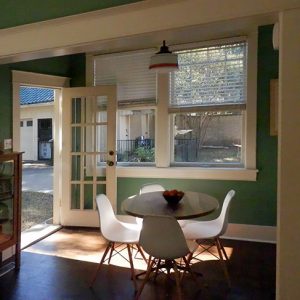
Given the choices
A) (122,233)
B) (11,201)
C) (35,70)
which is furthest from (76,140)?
(122,233)

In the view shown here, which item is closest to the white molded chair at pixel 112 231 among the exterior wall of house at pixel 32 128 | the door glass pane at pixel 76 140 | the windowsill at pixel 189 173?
the windowsill at pixel 189 173

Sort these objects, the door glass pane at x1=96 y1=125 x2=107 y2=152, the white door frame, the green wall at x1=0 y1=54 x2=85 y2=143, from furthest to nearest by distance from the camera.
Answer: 1. the door glass pane at x1=96 y1=125 x2=107 y2=152
2. the white door frame
3. the green wall at x1=0 y1=54 x2=85 y2=143

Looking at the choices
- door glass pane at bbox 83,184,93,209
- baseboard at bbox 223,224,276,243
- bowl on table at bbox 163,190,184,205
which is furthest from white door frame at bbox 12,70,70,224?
baseboard at bbox 223,224,276,243

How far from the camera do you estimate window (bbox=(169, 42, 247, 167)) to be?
3.95 meters

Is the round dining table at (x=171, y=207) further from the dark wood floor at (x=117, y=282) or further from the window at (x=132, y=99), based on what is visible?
the window at (x=132, y=99)

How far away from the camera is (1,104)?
3455 mm

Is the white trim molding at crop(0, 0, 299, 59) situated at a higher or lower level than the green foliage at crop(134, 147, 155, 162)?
higher

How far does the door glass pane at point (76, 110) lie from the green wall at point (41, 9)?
204cm

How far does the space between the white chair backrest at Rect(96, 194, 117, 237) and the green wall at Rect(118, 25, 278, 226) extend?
4.72 feet

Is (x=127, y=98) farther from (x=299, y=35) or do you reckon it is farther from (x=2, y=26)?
(x=299, y=35)

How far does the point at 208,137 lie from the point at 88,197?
190 centimetres

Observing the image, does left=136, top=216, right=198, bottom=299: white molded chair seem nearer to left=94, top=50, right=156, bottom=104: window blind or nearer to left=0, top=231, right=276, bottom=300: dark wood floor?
left=0, top=231, right=276, bottom=300: dark wood floor

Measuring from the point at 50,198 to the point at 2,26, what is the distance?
4.64 meters

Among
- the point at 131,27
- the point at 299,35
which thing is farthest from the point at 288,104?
the point at 131,27
